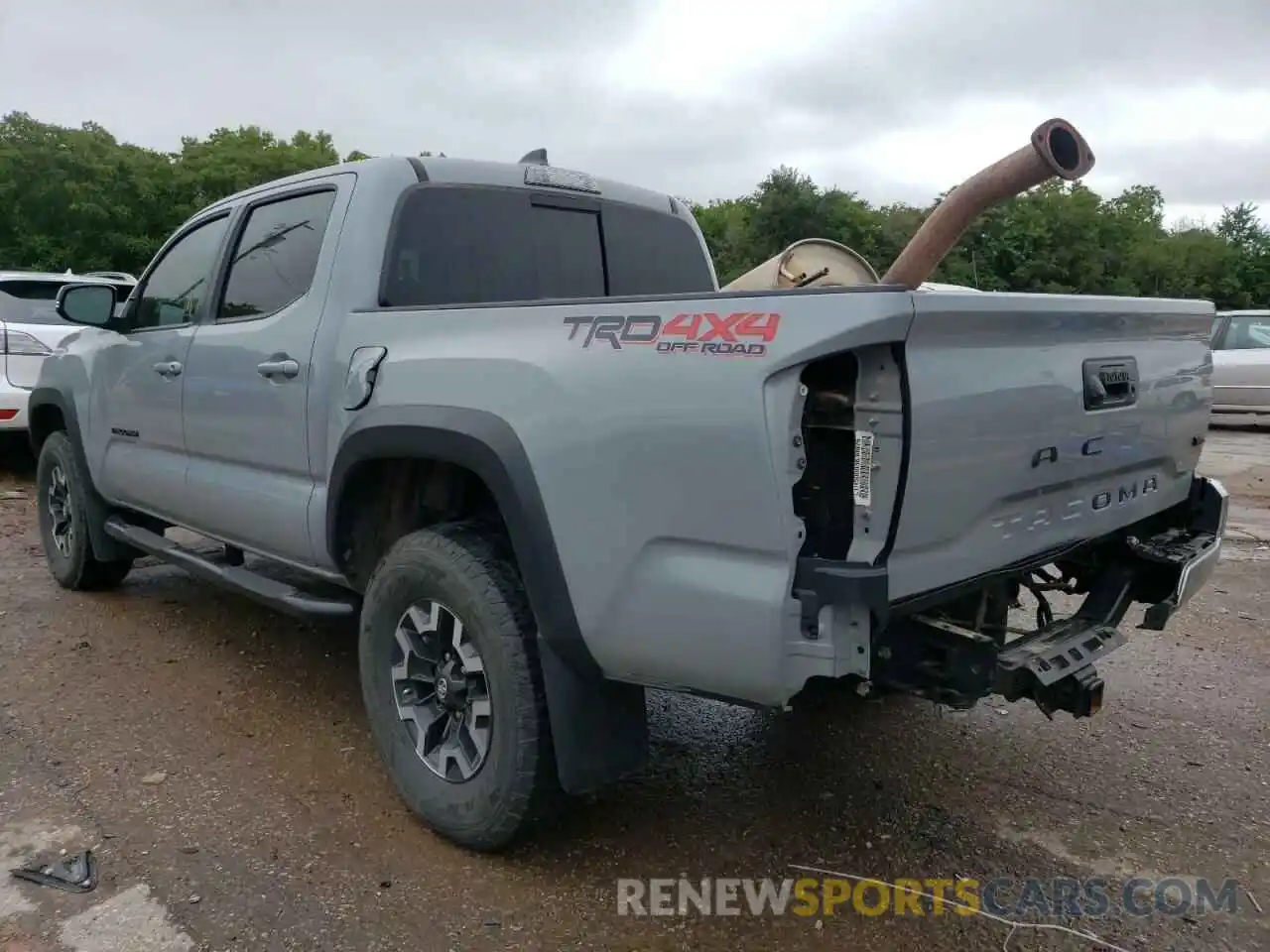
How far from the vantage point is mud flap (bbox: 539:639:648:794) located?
105 inches

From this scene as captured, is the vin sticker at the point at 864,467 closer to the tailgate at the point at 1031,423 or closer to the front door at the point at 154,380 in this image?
the tailgate at the point at 1031,423

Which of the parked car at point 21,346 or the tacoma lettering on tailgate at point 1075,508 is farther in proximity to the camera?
the parked car at point 21,346

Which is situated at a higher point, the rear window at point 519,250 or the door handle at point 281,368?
the rear window at point 519,250

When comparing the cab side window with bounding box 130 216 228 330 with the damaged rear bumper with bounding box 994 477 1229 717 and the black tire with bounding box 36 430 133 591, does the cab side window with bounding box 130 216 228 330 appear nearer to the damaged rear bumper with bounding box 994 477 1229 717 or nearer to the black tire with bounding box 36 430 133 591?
the black tire with bounding box 36 430 133 591

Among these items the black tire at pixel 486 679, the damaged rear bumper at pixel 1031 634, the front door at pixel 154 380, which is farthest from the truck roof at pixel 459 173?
the damaged rear bumper at pixel 1031 634

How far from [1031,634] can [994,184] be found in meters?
1.26

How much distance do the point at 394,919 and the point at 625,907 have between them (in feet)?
1.98

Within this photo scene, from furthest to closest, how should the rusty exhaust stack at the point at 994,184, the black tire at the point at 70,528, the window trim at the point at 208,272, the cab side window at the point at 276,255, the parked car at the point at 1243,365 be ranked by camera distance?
the parked car at the point at 1243,365 → the black tire at the point at 70,528 → the window trim at the point at 208,272 → the cab side window at the point at 276,255 → the rusty exhaust stack at the point at 994,184

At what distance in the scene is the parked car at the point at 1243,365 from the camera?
13539 millimetres

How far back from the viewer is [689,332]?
7.74ft

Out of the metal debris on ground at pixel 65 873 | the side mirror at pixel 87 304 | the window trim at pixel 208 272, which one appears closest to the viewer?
the metal debris on ground at pixel 65 873

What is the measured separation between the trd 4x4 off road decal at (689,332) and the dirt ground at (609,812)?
1.50 meters

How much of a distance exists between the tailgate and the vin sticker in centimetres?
8

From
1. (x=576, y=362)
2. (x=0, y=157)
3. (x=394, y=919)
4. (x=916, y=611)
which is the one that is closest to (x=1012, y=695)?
(x=916, y=611)
